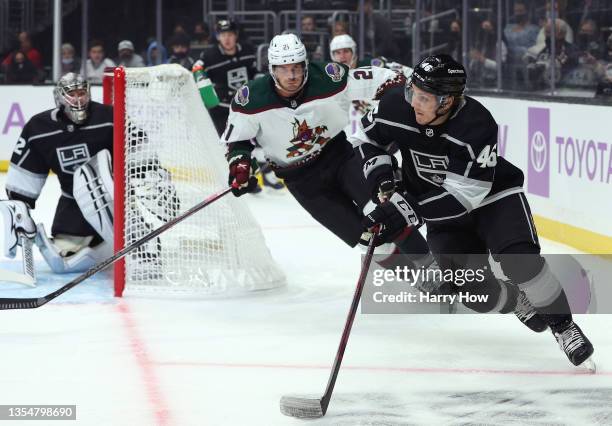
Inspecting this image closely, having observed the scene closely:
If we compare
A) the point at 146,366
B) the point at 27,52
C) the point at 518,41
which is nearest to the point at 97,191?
the point at 146,366

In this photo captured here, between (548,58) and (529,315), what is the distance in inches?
139

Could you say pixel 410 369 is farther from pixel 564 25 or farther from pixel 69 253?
pixel 564 25

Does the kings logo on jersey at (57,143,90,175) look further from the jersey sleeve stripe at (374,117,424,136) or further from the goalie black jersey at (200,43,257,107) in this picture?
the goalie black jersey at (200,43,257,107)

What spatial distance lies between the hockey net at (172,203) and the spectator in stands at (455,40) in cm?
376

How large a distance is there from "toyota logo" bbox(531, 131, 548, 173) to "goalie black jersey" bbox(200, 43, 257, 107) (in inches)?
99.8

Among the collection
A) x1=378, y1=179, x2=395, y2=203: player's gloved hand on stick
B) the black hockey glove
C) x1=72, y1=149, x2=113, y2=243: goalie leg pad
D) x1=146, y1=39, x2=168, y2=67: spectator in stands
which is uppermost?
x1=146, y1=39, x2=168, y2=67: spectator in stands

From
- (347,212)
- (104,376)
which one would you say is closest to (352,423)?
(104,376)

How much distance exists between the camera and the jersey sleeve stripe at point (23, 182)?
5246 millimetres

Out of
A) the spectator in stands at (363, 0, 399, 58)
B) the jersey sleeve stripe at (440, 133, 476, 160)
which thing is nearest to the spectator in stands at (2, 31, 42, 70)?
the spectator in stands at (363, 0, 399, 58)

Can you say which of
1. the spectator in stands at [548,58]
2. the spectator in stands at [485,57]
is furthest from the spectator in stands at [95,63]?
the spectator in stands at [548,58]

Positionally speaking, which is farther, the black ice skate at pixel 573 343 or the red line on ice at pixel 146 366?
the black ice skate at pixel 573 343

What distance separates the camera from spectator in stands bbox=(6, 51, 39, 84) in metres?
9.70

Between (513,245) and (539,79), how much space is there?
3546mm

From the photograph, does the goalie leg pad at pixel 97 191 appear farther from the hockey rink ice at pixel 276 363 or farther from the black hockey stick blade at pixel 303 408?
the black hockey stick blade at pixel 303 408
